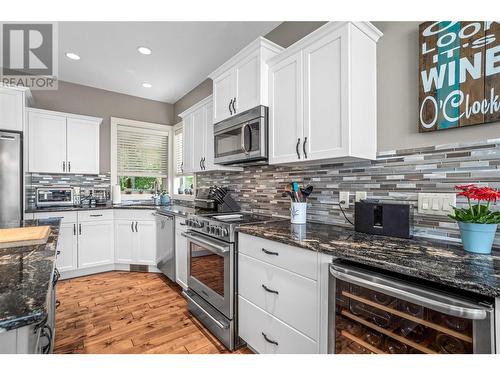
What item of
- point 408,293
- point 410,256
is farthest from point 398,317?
point 410,256

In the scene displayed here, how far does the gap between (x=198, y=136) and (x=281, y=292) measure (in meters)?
2.26

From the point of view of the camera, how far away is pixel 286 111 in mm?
1914

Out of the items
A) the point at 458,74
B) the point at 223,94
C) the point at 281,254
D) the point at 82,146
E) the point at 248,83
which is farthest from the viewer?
the point at 82,146

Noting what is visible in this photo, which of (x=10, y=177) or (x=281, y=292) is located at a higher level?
(x=10, y=177)

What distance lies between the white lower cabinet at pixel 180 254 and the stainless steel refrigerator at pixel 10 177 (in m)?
1.78

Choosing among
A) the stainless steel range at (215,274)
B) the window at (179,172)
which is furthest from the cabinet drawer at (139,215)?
the stainless steel range at (215,274)

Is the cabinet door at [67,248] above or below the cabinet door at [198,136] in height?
below

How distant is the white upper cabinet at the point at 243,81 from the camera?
2.05 m

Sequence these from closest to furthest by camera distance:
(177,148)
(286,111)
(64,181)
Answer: (286,111) < (64,181) < (177,148)

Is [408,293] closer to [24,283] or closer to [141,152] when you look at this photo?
[24,283]

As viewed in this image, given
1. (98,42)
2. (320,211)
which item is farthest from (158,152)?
(320,211)

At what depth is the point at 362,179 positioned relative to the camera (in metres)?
1.77

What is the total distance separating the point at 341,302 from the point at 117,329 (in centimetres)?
192

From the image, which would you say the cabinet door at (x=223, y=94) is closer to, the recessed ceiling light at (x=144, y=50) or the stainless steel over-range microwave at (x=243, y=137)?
the stainless steel over-range microwave at (x=243, y=137)
